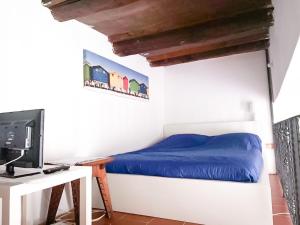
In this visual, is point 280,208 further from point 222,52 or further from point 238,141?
point 222,52

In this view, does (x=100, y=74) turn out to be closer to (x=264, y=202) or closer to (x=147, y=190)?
(x=147, y=190)

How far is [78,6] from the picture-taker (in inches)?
87.4

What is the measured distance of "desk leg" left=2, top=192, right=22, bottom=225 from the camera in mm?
1007

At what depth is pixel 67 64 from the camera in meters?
2.45

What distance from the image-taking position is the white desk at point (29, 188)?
1.02 meters

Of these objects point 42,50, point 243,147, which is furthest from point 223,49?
point 42,50

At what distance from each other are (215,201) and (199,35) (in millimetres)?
2038

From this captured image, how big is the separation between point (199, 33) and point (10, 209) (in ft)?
9.01

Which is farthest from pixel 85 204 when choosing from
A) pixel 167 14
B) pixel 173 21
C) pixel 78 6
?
pixel 173 21

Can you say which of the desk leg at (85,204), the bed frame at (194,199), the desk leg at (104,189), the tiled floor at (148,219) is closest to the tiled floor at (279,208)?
the tiled floor at (148,219)

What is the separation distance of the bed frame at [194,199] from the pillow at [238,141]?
4.12 ft

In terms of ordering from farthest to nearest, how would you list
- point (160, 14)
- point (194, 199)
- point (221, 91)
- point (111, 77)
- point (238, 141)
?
point (221, 91)
point (238, 141)
point (111, 77)
point (160, 14)
point (194, 199)

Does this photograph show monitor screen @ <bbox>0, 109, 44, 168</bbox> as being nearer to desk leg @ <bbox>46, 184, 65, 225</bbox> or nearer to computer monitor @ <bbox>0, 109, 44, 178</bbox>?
computer monitor @ <bbox>0, 109, 44, 178</bbox>

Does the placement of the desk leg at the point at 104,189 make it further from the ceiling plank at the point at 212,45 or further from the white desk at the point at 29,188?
the ceiling plank at the point at 212,45
